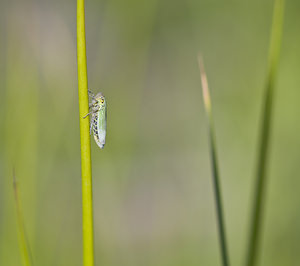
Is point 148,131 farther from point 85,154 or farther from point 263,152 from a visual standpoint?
point 85,154

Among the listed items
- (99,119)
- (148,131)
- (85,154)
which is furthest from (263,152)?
(148,131)

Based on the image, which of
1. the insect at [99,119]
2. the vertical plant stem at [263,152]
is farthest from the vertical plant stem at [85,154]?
the insect at [99,119]

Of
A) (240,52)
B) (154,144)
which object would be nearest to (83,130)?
(154,144)

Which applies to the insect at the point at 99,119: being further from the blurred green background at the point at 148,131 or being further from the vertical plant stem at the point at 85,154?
the vertical plant stem at the point at 85,154

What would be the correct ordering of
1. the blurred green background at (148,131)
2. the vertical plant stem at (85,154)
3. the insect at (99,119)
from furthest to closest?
the blurred green background at (148,131) < the insect at (99,119) < the vertical plant stem at (85,154)

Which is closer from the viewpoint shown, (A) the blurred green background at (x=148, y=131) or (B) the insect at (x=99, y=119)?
(B) the insect at (x=99, y=119)

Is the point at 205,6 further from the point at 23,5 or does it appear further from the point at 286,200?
the point at 286,200

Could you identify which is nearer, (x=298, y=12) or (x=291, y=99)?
(x=291, y=99)
